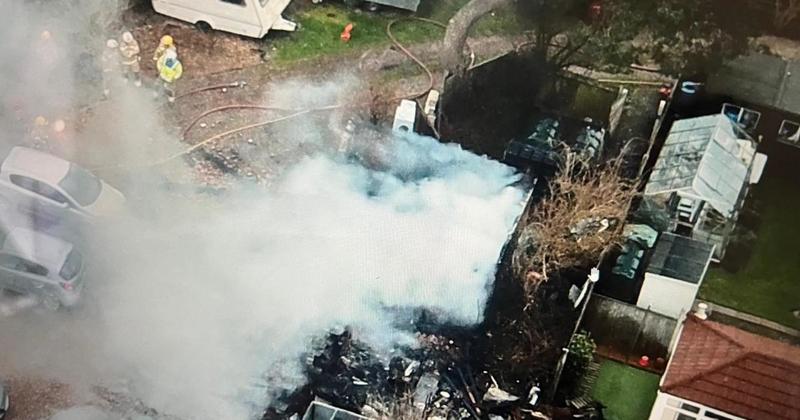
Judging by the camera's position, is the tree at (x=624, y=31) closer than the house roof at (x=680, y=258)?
No

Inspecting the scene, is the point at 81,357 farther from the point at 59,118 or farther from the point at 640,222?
the point at 640,222

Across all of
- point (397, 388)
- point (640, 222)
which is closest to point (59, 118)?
point (397, 388)

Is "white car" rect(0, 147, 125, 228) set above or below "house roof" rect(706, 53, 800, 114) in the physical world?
below

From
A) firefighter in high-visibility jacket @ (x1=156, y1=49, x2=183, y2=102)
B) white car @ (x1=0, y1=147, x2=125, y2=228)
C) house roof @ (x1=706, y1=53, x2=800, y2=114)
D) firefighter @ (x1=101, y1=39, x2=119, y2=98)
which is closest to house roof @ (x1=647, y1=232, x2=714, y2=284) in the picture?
house roof @ (x1=706, y1=53, x2=800, y2=114)

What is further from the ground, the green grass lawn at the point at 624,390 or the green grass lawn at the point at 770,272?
the green grass lawn at the point at 770,272

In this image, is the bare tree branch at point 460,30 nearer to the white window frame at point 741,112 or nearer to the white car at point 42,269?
the white window frame at point 741,112

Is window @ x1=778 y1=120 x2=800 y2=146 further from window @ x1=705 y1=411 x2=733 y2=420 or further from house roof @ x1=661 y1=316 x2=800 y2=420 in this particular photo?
window @ x1=705 y1=411 x2=733 y2=420

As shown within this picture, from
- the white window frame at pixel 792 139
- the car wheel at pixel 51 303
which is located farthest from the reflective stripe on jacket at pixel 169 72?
the white window frame at pixel 792 139
